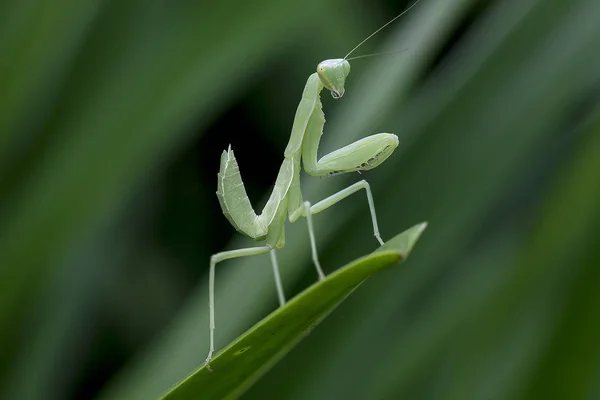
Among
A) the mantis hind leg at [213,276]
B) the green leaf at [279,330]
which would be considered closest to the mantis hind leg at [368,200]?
the mantis hind leg at [213,276]

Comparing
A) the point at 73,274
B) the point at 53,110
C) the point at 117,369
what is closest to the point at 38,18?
the point at 53,110

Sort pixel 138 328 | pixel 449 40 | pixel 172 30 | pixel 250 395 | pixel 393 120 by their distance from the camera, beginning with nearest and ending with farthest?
pixel 250 395 < pixel 393 120 < pixel 172 30 < pixel 449 40 < pixel 138 328

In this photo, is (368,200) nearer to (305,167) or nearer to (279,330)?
(305,167)

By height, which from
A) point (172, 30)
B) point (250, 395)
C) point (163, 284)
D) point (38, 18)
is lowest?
point (250, 395)

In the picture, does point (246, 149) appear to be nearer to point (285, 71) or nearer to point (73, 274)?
point (285, 71)

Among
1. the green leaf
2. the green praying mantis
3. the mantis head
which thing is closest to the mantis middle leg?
the green praying mantis

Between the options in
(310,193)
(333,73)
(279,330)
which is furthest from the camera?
(310,193)

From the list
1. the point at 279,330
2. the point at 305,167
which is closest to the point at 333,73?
the point at 305,167
